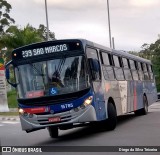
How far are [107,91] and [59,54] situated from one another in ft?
8.69

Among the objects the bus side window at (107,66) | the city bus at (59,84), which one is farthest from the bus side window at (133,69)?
the city bus at (59,84)

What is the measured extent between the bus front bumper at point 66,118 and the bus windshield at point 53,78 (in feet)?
1.99

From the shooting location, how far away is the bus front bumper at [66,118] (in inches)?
514

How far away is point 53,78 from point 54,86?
248 mm

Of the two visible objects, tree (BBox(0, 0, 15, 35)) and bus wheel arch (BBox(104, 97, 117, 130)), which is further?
tree (BBox(0, 0, 15, 35))

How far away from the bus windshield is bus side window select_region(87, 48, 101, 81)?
1.49 ft

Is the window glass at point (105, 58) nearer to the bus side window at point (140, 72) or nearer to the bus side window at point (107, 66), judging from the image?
the bus side window at point (107, 66)

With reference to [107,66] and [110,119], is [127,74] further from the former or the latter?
[110,119]

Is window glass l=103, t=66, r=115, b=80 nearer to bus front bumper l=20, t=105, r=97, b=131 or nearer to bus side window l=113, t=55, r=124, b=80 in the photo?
bus side window l=113, t=55, r=124, b=80

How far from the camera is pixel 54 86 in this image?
13219 mm

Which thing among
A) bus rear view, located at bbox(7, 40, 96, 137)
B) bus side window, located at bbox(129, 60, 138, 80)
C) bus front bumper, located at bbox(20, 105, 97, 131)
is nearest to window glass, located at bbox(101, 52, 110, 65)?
bus rear view, located at bbox(7, 40, 96, 137)

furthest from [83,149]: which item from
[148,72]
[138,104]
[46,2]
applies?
[46,2]

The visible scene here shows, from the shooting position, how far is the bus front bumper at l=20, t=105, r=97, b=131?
42.9 feet

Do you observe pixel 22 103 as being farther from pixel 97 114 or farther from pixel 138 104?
pixel 138 104
